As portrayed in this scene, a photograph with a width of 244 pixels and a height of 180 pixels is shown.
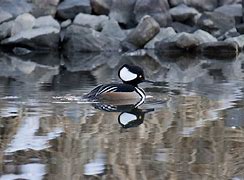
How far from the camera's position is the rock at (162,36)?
880 inches

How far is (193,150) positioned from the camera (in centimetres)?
707

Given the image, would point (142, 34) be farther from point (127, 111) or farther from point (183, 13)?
point (127, 111)

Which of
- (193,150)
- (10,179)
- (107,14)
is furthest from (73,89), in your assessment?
(107,14)

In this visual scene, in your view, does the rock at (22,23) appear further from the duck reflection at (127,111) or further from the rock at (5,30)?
the duck reflection at (127,111)

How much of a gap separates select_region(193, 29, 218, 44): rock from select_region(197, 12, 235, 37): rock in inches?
50.4

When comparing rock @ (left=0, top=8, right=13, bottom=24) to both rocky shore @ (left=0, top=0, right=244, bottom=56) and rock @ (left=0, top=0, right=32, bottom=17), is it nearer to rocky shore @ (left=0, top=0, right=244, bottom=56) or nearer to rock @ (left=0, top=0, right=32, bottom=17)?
rocky shore @ (left=0, top=0, right=244, bottom=56)

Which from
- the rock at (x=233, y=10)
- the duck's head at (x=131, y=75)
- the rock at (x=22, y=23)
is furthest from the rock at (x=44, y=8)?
the duck's head at (x=131, y=75)

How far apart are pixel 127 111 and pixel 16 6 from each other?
16.1 m

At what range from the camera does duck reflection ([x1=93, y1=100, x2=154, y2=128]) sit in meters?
8.63

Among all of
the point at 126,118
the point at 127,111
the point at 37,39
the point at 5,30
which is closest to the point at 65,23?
the point at 5,30

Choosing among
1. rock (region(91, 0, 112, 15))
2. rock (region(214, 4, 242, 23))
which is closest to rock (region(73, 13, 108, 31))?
rock (region(91, 0, 112, 15))

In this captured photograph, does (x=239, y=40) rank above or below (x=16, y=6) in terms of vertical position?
below

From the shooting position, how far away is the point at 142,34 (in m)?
22.2

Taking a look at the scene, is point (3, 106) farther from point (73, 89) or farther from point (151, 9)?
point (151, 9)
